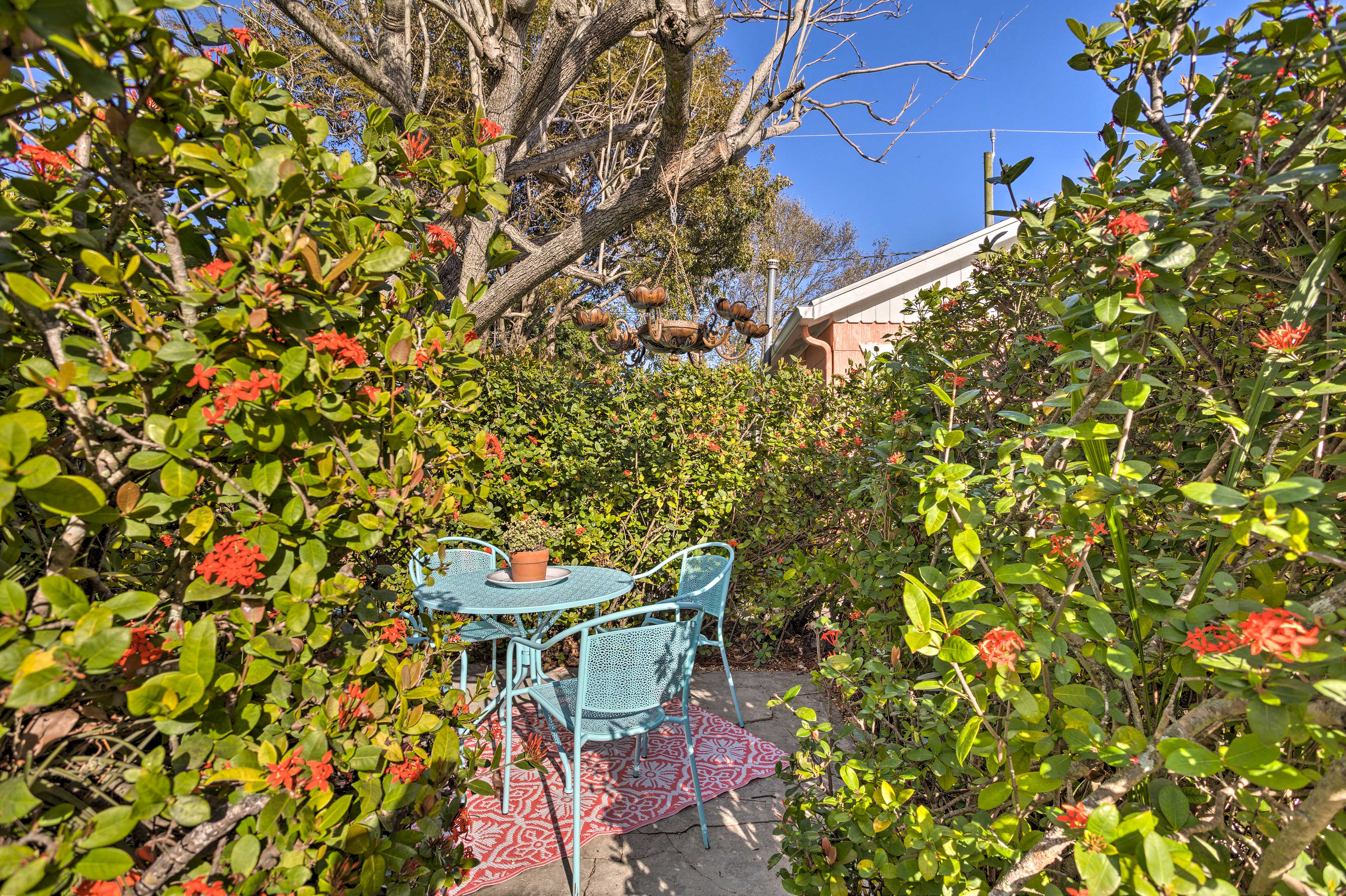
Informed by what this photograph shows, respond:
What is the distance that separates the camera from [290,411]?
0.87m

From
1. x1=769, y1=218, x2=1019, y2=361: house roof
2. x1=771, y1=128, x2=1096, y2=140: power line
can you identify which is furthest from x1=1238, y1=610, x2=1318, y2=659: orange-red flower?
x1=769, y1=218, x2=1019, y2=361: house roof

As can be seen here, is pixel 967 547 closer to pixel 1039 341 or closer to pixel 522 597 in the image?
pixel 1039 341

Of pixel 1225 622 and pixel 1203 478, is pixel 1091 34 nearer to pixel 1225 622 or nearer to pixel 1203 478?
pixel 1203 478

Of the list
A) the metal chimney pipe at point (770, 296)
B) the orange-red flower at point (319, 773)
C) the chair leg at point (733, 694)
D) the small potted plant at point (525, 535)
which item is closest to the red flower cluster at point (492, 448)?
the orange-red flower at point (319, 773)

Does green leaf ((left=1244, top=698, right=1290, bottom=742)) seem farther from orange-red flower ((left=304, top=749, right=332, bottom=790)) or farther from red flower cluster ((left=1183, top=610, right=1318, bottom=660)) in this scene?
orange-red flower ((left=304, top=749, right=332, bottom=790))

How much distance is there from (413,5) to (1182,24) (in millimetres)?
6307

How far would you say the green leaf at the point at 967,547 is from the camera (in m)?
0.82

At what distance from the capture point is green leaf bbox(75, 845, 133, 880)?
609 millimetres

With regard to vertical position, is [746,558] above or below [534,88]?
below

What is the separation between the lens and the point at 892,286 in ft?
25.6

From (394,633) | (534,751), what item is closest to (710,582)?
(534,751)

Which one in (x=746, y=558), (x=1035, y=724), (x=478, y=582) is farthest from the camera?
(x=746, y=558)

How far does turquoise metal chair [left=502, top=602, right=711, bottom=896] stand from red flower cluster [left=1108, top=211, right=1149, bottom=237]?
69.2 inches

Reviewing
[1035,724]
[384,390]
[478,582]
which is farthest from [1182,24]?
[478,582]
